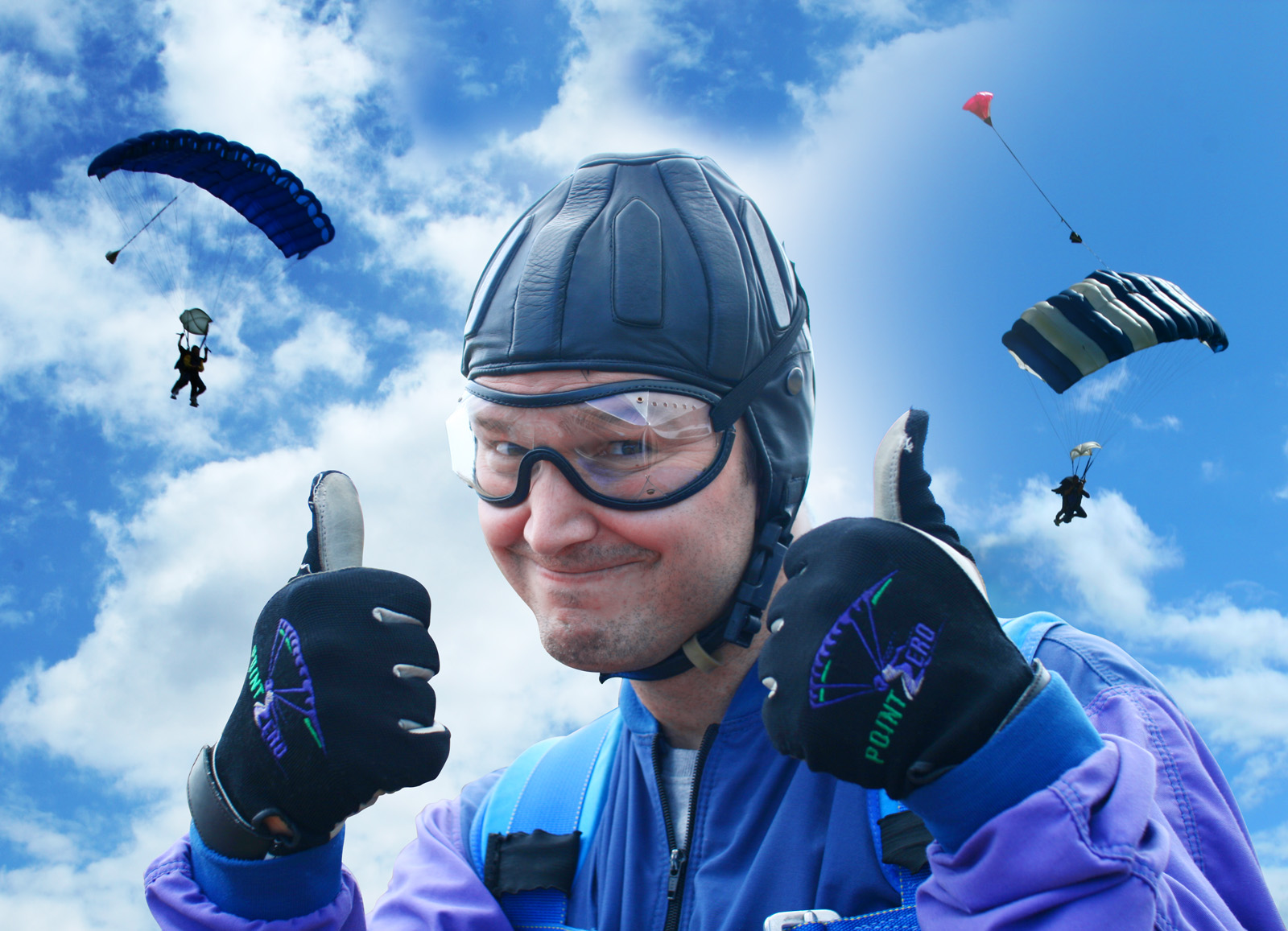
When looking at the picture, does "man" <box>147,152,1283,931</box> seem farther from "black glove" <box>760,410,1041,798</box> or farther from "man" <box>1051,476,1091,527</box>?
"man" <box>1051,476,1091,527</box>

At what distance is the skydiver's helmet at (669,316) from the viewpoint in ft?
8.47

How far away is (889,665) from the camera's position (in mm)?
1716

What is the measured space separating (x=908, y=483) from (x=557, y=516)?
3.04 feet

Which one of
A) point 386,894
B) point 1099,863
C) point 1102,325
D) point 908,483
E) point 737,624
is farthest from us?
point 1102,325

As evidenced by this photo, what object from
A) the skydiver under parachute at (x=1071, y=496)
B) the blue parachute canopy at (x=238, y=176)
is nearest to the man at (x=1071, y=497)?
the skydiver under parachute at (x=1071, y=496)

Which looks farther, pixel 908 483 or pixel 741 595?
pixel 741 595

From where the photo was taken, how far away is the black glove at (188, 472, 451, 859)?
2.17m

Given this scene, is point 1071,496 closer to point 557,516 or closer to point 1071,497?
point 1071,497

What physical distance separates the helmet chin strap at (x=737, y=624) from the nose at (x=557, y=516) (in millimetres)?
423

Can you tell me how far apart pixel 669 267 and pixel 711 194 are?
421 millimetres

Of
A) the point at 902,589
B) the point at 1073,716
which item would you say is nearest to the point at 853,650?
the point at 902,589

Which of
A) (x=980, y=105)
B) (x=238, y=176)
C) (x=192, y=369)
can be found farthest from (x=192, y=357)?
(x=980, y=105)

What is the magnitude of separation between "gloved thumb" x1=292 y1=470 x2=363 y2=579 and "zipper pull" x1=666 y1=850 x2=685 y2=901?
1191 mm

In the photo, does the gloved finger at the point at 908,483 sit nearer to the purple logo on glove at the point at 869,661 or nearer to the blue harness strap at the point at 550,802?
the purple logo on glove at the point at 869,661
